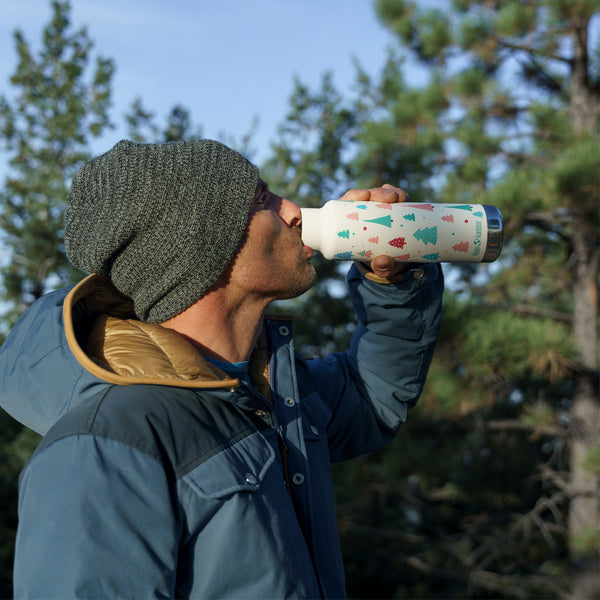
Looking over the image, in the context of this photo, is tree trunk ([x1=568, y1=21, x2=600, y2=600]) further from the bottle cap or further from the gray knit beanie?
the gray knit beanie

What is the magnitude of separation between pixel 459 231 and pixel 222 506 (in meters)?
0.75

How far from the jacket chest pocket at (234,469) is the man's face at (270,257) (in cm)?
32

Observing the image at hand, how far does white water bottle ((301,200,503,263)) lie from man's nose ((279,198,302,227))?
0.05 ft

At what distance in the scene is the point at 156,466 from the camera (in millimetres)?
956

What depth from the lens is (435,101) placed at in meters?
4.76

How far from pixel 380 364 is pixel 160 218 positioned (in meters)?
0.66

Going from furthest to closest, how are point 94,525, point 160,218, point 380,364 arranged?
point 380,364 → point 160,218 → point 94,525

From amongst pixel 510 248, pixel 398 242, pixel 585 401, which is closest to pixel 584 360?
pixel 585 401

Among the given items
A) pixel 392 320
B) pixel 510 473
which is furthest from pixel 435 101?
pixel 392 320

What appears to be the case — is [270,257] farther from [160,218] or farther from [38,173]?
[38,173]

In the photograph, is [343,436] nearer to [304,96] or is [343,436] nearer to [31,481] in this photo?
[31,481]

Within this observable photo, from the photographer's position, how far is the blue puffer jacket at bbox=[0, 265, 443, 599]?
89 centimetres

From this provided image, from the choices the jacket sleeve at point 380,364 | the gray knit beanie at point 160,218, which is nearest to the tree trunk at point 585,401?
the jacket sleeve at point 380,364

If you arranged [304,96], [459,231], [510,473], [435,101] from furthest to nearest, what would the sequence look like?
[304,96], [510,473], [435,101], [459,231]
